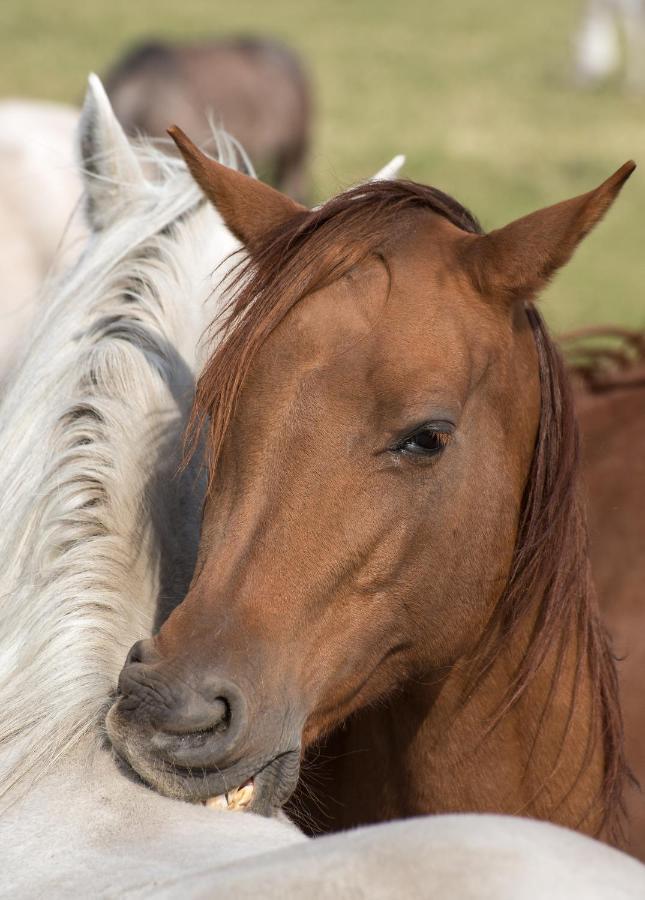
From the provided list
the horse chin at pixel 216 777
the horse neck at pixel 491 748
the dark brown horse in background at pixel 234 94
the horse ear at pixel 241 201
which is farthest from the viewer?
the dark brown horse in background at pixel 234 94

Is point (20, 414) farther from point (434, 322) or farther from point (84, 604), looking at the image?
point (434, 322)

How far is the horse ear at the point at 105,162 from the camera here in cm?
226

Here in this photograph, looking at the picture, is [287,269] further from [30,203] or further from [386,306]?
[30,203]

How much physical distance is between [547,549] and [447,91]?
13.7 metres

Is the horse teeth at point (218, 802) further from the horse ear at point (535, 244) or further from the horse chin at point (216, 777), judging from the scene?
the horse ear at point (535, 244)

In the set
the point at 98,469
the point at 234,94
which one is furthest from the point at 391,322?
the point at 234,94

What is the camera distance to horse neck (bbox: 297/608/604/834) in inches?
79.2

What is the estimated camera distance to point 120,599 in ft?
5.66

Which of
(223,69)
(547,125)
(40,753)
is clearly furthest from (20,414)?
(547,125)

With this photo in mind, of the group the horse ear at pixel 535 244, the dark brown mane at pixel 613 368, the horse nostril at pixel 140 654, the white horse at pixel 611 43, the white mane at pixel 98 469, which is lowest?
the dark brown mane at pixel 613 368

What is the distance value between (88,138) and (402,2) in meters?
20.7

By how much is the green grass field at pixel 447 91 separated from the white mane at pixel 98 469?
4973 millimetres

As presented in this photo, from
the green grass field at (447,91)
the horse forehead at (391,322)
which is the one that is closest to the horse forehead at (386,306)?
the horse forehead at (391,322)

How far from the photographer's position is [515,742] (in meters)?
2.04
